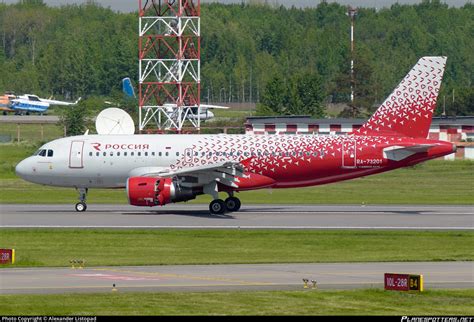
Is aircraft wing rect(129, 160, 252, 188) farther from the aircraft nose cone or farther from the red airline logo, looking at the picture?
the aircraft nose cone

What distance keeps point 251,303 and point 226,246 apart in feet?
48.2

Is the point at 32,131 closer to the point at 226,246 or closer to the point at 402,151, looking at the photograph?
the point at 402,151

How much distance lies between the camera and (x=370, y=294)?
102 feet

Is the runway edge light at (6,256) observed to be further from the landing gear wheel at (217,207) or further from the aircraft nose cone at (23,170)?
the aircraft nose cone at (23,170)

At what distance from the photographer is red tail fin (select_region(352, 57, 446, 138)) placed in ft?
195

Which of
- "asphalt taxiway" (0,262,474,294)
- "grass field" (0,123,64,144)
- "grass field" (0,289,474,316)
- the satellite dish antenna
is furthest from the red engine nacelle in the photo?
"grass field" (0,123,64,144)

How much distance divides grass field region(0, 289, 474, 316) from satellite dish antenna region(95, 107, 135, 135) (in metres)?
44.5

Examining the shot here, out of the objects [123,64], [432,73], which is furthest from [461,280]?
[123,64]

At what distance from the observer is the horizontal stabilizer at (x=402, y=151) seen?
5822 centimetres

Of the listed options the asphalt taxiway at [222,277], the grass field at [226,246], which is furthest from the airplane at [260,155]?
the asphalt taxiway at [222,277]

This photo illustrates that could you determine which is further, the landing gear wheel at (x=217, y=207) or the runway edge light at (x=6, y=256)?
the landing gear wheel at (x=217, y=207)

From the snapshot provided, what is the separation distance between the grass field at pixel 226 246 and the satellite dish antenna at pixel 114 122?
2586cm

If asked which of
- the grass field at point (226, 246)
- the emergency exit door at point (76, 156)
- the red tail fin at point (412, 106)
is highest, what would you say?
the red tail fin at point (412, 106)

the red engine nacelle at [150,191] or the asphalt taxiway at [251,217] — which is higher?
the red engine nacelle at [150,191]
